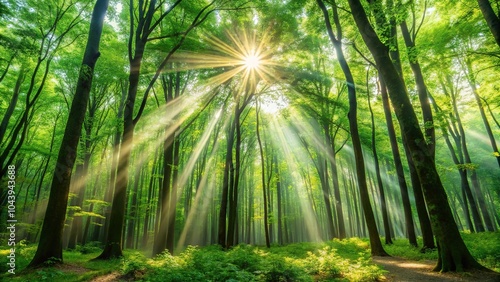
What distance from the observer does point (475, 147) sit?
3125 centimetres

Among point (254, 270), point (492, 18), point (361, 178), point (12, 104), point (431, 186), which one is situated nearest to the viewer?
point (431, 186)

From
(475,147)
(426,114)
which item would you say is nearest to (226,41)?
(426,114)

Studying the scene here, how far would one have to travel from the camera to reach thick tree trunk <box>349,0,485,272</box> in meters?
5.39

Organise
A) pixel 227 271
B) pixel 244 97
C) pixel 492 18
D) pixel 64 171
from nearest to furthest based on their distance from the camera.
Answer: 1. pixel 227 271
2. pixel 492 18
3. pixel 64 171
4. pixel 244 97

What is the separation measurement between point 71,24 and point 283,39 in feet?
36.9

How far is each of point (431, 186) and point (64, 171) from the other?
9660 mm

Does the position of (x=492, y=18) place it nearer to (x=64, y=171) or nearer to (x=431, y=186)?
(x=431, y=186)

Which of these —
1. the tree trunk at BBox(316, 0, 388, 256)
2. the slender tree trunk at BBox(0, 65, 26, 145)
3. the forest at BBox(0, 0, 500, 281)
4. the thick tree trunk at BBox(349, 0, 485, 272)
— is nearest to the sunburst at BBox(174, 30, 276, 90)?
the forest at BBox(0, 0, 500, 281)

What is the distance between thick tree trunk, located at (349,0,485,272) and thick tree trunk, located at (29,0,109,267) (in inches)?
344

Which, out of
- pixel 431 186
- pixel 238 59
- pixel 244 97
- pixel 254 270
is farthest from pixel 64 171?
pixel 244 97

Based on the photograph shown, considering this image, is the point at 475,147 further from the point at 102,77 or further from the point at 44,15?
the point at 44,15

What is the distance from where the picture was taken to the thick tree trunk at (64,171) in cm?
673

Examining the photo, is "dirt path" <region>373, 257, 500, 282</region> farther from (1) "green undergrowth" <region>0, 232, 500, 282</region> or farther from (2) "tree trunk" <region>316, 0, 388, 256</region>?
(2) "tree trunk" <region>316, 0, 388, 256</region>

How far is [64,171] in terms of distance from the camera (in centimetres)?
708
